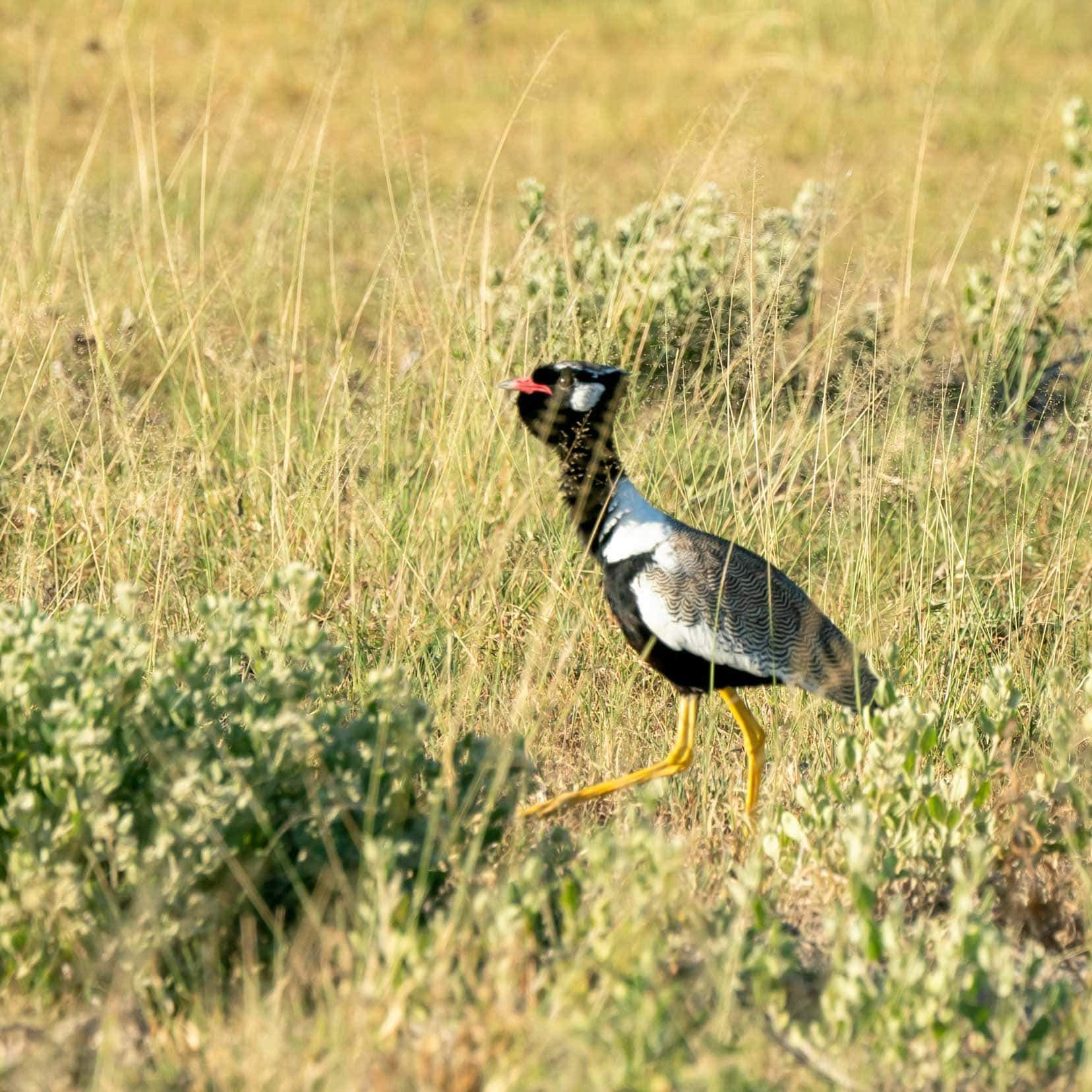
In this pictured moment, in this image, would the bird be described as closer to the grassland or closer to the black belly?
the black belly

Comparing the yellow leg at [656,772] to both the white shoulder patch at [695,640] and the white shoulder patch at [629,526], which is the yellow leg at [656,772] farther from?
the white shoulder patch at [629,526]

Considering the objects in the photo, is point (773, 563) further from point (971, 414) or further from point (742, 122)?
point (742, 122)

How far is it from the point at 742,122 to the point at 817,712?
1904 mm

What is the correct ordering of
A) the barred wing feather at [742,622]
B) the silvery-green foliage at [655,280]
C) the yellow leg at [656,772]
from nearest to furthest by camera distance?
1. the yellow leg at [656,772]
2. the barred wing feather at [742,622]
3. the silvery-green foliage at [655,280]

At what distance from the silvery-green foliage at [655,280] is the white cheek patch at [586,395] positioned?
34 centimetres

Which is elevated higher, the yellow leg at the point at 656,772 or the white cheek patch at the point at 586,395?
the white cheek patch at the point at 586,395

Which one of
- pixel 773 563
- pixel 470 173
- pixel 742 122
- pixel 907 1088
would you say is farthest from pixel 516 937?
pixel 470 173

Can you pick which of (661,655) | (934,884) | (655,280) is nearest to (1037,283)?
(655,280)

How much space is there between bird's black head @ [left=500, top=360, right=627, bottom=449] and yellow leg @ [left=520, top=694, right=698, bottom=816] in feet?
2.16

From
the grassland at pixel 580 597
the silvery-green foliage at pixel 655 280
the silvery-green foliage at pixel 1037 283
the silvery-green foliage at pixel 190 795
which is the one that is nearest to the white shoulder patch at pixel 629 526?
the grassland at pixel 580 597

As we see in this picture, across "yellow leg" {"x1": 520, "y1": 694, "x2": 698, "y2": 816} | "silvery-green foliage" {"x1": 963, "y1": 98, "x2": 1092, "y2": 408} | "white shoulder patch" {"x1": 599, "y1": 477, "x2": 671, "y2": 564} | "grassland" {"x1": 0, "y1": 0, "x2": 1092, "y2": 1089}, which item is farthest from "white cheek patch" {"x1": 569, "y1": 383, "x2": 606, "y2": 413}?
"silvery-green foliage" {"x1": 963, "y1": 98, "x2": 1092, "y2": 408}

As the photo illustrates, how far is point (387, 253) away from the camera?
3.94 meters

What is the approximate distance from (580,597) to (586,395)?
1.89 feet

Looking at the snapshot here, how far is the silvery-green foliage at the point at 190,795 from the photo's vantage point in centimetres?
229
